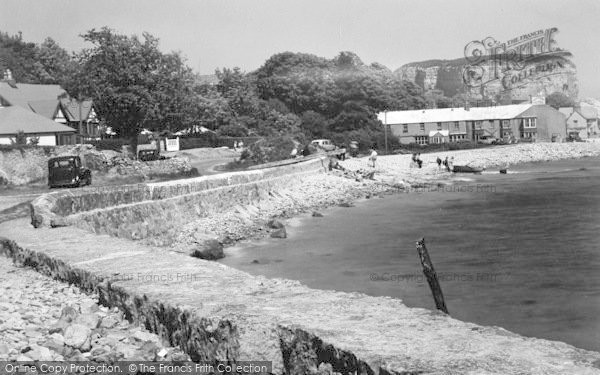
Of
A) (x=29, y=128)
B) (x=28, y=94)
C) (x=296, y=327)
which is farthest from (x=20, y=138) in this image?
(x=296, y=327)

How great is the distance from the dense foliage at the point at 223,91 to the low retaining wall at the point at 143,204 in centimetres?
2937

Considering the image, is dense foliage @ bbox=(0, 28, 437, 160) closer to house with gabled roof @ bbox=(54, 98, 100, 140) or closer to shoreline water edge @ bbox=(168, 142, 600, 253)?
house with gabled roof @ bbox=(54, 98, 100, 140)

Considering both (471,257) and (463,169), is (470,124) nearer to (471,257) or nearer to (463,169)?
(463,169)

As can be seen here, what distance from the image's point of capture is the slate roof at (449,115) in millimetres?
108500

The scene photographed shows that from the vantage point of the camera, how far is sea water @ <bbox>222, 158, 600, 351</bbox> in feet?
49.2

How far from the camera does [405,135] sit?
10869 cm

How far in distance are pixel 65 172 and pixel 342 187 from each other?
62.8 feet

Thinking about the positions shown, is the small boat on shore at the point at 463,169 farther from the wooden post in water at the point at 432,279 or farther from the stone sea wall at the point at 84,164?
the wooden post in water at the point at 432,279

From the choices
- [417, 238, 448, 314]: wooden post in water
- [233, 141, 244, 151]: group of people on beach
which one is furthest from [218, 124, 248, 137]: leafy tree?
[417, 238, 448, 314]: wooden post in water

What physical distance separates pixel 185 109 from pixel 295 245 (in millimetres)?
42330

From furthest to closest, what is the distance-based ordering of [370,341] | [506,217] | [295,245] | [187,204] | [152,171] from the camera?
[152,171] → [506,217] → [187,204] → [295,245] → [370,341]

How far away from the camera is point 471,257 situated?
21922mm

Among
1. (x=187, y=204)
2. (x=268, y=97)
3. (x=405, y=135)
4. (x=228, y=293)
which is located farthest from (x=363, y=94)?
(x=228, y=293)

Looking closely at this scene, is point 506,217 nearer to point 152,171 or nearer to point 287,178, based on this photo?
point 287,178
